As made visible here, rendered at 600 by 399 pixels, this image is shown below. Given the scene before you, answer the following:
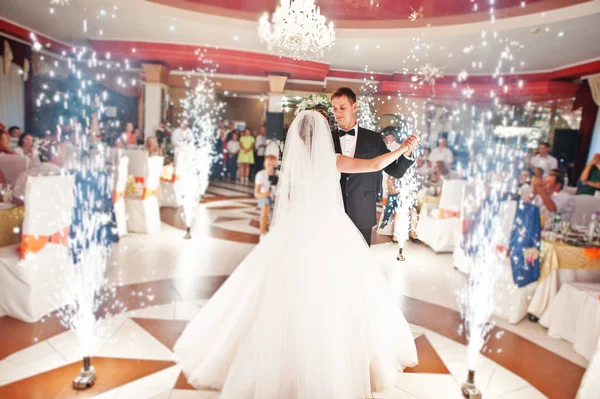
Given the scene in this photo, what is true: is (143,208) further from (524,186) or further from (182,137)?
(524,186)

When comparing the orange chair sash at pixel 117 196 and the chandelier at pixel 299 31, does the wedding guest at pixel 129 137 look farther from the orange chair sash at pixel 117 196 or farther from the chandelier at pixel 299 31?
the chandelier at pixel 299 31

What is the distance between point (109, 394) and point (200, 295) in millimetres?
1285

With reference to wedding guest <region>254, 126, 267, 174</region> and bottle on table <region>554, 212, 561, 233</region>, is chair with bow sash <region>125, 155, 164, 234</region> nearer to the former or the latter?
bottle on table <region>554, 212, 561, 233</region>

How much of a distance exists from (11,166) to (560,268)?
5.03 meters

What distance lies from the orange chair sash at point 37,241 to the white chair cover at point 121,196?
1716 mm

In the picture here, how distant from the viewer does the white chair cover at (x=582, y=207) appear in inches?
161

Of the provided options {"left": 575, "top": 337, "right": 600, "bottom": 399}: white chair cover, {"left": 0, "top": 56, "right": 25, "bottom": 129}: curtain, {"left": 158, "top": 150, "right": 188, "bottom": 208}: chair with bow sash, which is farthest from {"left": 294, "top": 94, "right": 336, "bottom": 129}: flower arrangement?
{"left": 0, "top": 56, "right": 25, "bottom": 129}: curtain

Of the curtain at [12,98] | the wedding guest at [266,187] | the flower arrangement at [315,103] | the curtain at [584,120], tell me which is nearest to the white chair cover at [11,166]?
the wedding guest at [266,187]

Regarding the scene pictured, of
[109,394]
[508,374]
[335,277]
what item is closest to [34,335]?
[109,394]

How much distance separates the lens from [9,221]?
2926mm

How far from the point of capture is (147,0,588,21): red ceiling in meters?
1.13

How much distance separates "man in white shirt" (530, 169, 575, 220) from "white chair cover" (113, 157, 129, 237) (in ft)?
14.1

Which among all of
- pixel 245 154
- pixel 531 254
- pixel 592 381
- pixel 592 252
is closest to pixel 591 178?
pixel 592 252

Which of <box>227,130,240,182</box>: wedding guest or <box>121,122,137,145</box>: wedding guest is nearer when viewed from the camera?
<box>121,122,137,145</box>: wedding guest
